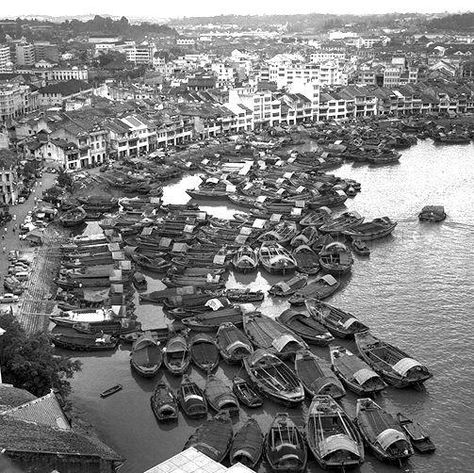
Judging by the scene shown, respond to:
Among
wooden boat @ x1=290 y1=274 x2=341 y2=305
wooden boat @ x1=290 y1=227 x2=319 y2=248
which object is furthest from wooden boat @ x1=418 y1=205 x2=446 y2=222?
wooden boat @ x1=290 y1=274 x2=341 y2=305

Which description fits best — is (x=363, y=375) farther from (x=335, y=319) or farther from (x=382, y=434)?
(x=335, y=319)

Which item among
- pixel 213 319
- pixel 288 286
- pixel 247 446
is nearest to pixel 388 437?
pixel 247 446

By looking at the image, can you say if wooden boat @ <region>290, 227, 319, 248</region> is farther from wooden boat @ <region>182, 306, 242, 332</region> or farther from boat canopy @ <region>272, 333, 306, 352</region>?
boat canopy @ <region>272, 333, 306, 352</region>

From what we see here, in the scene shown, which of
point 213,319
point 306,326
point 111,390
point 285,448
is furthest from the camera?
point 213,319

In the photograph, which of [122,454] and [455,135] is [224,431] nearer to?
[122,454]

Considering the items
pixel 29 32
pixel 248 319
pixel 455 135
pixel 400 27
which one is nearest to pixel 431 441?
pixel 248 319

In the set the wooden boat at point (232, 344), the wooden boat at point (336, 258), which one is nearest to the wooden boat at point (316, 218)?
the wooden boat at point (336, 258)
